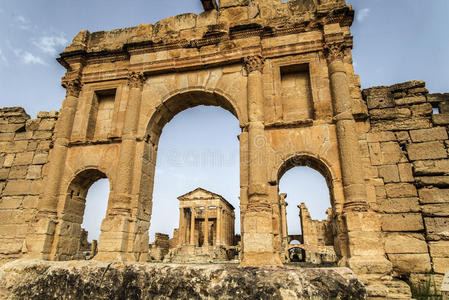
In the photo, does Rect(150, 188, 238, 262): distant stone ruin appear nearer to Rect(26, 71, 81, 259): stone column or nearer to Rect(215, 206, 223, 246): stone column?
Rect(215, 206, 223, 246): stone column

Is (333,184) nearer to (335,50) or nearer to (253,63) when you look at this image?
(335,50)

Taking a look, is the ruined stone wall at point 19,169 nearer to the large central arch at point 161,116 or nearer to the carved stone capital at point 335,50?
the large central arch at point 161,116

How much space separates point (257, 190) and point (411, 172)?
4.11m

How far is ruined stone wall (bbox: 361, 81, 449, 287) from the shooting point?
710 cm

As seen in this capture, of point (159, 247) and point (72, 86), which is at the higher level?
point (72, 86)

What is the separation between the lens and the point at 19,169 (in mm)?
10508

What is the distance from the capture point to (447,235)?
7055 mm

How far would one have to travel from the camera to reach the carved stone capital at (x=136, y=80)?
10.3 metres

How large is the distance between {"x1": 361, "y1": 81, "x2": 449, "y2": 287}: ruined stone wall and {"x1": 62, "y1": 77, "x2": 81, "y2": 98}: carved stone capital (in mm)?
9967

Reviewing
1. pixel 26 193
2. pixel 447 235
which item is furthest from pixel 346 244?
pixel 26 193

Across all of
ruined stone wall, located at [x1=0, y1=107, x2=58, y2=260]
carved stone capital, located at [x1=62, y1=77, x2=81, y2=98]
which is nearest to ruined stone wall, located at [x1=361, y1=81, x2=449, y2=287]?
carved stone capital, located at [x1=62, y1=77, x2=81, y2=98]

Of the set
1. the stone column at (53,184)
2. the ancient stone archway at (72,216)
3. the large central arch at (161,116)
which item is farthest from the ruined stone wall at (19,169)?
the large central arch at (161,116)

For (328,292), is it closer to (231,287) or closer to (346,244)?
(231,287)

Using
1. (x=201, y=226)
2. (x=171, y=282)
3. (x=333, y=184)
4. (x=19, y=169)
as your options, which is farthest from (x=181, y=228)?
(x=171, y=282)
